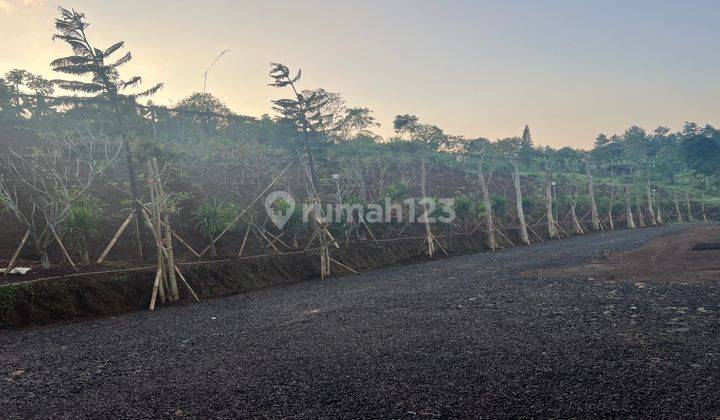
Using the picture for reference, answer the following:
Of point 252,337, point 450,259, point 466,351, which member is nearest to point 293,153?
point 450,259

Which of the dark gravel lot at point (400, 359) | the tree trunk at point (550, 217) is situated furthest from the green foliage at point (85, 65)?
the tree trunk at point (550, 217)

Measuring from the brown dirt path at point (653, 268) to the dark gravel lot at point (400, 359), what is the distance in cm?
173

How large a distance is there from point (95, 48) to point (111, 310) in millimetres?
12034

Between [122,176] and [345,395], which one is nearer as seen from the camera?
[345,395]

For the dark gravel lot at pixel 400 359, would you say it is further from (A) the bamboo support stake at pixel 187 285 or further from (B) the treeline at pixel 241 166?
(B) the treeline at pixel 241 166

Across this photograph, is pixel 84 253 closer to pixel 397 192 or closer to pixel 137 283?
pixel 137 283

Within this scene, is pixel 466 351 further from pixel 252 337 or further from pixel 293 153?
pixel 293 153

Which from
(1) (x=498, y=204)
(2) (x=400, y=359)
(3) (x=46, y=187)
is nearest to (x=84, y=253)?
(3) (x=46, y=187)

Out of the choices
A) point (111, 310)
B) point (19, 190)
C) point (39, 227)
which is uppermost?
point (19, 190)

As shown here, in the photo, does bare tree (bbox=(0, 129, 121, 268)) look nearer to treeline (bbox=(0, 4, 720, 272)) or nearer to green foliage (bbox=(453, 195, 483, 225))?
treeline (bbox=(0, 4, 720, 272))

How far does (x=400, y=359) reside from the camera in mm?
7016

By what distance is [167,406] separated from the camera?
5773 mm

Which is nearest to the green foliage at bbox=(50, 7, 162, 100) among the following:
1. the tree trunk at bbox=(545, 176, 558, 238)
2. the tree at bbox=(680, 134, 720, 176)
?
the tree trunk at bbox=(545, 176, 558, 238)

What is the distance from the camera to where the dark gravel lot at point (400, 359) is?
522 cm
